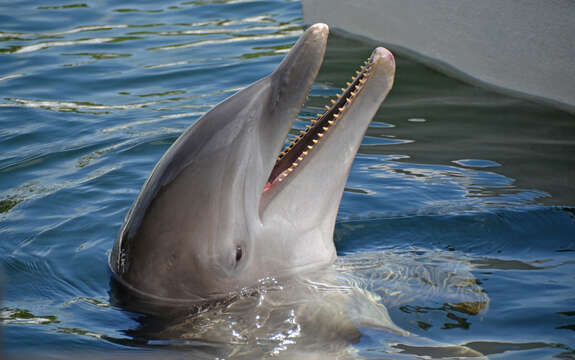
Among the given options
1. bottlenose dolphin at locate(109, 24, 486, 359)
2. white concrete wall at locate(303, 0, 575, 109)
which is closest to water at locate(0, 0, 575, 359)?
bottlenose dolphin at locate(109, 24, 486, 359)

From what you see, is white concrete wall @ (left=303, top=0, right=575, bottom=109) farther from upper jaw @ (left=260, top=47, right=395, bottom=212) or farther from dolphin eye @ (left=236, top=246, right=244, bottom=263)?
dolphin eye @ (left=236, top=246, right=244, bottom=263)

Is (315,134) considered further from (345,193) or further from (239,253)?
(345,193)

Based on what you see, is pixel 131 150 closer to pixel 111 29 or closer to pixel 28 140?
pixel 28 140

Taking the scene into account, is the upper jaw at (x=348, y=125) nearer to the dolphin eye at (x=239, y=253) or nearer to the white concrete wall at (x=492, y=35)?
the dolphin eye at (x=239, y=253)

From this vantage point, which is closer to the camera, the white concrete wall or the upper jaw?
the upper jaw

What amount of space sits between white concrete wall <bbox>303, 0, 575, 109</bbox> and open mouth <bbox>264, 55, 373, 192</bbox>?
4.38 metres

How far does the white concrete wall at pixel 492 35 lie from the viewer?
302 inches

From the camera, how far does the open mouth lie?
13.0 feet

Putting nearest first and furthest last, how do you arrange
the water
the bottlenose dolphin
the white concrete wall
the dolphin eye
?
the bottlenose dolphin → the dolphin eye → the water → the white concrete wall

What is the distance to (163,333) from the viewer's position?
12.1 ft

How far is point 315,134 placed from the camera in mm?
4125

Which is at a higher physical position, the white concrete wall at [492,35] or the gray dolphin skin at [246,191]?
the white concrete wall at [492,35]

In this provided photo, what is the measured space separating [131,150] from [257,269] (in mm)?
3623

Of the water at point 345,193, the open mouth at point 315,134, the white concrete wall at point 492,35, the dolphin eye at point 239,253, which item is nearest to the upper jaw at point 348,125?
the open mouth at point 315,134
